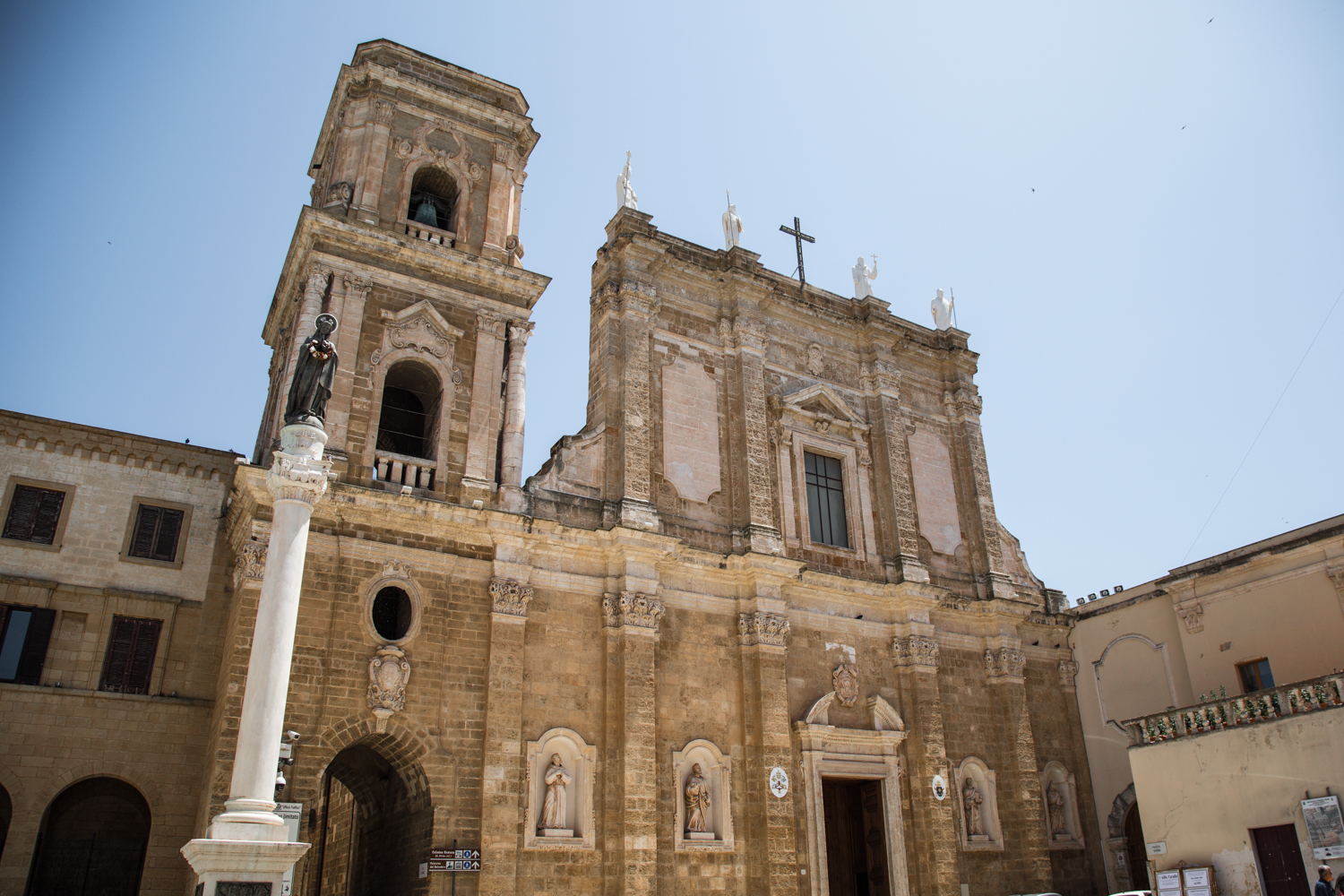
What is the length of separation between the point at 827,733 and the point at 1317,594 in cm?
948

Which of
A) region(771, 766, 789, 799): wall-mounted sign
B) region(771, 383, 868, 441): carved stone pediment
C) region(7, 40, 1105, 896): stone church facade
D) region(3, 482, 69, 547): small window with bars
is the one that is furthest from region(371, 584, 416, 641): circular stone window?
region(771, 383, 868, 441): carved stone pediment

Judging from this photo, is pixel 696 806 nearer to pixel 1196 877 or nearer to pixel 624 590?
pixel 624 590

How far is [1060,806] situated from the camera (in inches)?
804

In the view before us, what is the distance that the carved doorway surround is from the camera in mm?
16875

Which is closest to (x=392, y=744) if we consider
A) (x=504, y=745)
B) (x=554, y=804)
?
(x=504, y=745)

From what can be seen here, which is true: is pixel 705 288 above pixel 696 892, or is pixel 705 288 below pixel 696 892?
above

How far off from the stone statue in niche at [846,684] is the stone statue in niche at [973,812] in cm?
315

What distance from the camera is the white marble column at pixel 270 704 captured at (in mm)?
8812

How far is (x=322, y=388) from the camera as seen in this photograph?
11.3 meters

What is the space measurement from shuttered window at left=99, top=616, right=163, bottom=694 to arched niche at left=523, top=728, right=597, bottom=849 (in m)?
6.40

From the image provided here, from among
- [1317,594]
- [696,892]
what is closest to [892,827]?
[696,892]

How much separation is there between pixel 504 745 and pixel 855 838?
8160 mm

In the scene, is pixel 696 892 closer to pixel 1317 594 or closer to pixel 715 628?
pixel 715 628

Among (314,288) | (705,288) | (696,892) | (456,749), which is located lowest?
(696,892)
